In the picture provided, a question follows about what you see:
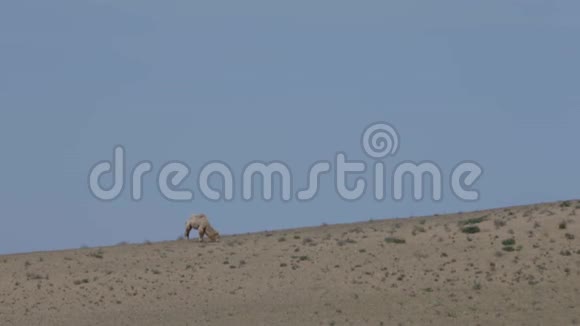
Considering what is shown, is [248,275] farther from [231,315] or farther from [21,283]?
[21,283]

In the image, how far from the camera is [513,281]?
185ft

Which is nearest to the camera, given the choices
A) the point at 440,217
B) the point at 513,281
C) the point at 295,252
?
the point at 513,281

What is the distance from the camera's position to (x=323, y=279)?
57781mm

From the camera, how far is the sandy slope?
174 feet

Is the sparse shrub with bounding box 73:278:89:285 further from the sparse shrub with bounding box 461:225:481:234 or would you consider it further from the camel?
the sparse shrub with bounding box 461:225:481:234

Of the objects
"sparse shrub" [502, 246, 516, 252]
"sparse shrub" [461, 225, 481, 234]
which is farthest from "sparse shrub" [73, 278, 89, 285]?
"sparse shrub" [502, 246, 516, 252]

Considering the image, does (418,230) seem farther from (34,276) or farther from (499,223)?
(34,276)

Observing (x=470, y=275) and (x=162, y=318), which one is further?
(x=470, y=275)

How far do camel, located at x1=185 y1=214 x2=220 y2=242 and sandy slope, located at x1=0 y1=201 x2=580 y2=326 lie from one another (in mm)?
808

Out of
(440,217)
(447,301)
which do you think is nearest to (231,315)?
(447,301)

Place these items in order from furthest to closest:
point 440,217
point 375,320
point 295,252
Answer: point 440,217 < point 295,252 < point 375,320

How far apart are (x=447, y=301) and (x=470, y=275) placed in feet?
12.4

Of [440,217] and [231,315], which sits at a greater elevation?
[440,217]

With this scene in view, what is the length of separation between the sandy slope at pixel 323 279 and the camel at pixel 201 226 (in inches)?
31.8
